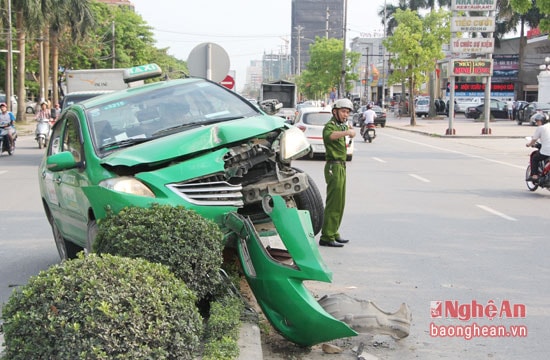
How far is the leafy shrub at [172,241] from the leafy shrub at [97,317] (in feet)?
2.72

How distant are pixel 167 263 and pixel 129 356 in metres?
1.28

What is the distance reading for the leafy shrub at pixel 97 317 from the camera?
358cm

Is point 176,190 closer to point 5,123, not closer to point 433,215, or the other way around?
point 433,215

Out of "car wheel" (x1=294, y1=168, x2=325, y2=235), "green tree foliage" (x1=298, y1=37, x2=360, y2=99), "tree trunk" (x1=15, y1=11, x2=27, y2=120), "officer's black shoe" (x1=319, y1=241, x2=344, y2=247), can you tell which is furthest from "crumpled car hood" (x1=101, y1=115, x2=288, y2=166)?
"green tree foliage" (x1=298, y1=37, x2=360, y2=99)

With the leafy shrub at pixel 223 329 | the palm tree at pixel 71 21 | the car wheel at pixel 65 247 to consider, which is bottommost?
the car wheel at pixel 65 247

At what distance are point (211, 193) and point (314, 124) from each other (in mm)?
17204

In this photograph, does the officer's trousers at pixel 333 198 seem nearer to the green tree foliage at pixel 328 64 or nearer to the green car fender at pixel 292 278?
the green car fender at pixel 292 278

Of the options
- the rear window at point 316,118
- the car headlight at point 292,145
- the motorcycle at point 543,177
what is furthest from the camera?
the rear window at point 316,118

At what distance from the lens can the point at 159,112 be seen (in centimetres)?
695

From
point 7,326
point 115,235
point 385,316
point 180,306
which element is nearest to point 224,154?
point 115,235

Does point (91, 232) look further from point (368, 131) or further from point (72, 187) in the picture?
point (368, 131)

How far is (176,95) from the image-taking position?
7258 mm

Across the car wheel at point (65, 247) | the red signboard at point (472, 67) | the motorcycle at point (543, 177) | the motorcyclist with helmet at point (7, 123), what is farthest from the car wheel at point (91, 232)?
the red signboard at point (472, 67)

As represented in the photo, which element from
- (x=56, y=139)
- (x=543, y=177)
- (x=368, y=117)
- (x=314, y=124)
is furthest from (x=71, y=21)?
(x=56, y=139)
